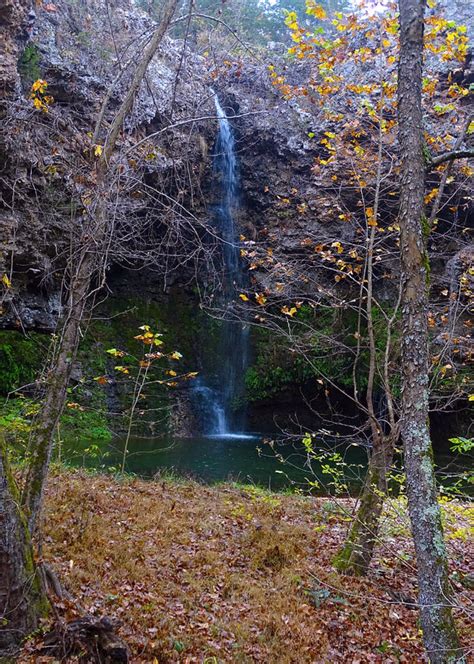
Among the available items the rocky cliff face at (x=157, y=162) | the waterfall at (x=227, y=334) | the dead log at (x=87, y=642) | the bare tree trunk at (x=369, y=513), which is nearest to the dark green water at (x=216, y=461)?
the waterfall at (x=227, y=334)

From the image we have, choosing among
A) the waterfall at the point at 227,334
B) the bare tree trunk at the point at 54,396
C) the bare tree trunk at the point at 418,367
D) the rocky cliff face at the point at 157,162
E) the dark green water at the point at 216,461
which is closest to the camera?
the bare tree trunk at the point at 418,367

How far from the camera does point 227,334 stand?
17.0 meters

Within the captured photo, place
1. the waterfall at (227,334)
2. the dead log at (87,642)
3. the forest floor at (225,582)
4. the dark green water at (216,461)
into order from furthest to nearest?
1. the waterfall at (227,334)
2. the dark green water at (216,461)
3. the forest floor at (225,582)
4. the dead log at (87,642)

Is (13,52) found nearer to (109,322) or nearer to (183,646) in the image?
(109,322)

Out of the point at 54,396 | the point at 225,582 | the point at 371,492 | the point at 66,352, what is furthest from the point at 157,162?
the point at 225,582

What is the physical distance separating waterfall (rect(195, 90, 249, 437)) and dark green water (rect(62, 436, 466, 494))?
1623mm

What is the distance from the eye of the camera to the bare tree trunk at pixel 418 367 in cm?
254

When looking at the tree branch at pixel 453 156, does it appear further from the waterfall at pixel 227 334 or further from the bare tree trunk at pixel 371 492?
the waterfall at pixel 227 334

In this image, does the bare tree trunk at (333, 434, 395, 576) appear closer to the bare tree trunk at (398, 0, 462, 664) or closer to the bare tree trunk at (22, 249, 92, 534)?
the bare tree trunk at (398, 0, 462, 664)

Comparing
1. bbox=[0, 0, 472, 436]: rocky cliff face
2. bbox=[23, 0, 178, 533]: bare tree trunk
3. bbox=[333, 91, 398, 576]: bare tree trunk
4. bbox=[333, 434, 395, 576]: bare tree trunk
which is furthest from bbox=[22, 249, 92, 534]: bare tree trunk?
bbox=[333, 434, 395, 576]: bare tree trunk

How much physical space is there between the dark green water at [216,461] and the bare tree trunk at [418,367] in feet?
18.1

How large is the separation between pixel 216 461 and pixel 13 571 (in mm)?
9026

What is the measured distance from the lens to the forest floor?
136 inches

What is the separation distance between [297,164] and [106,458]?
35.7 feet
